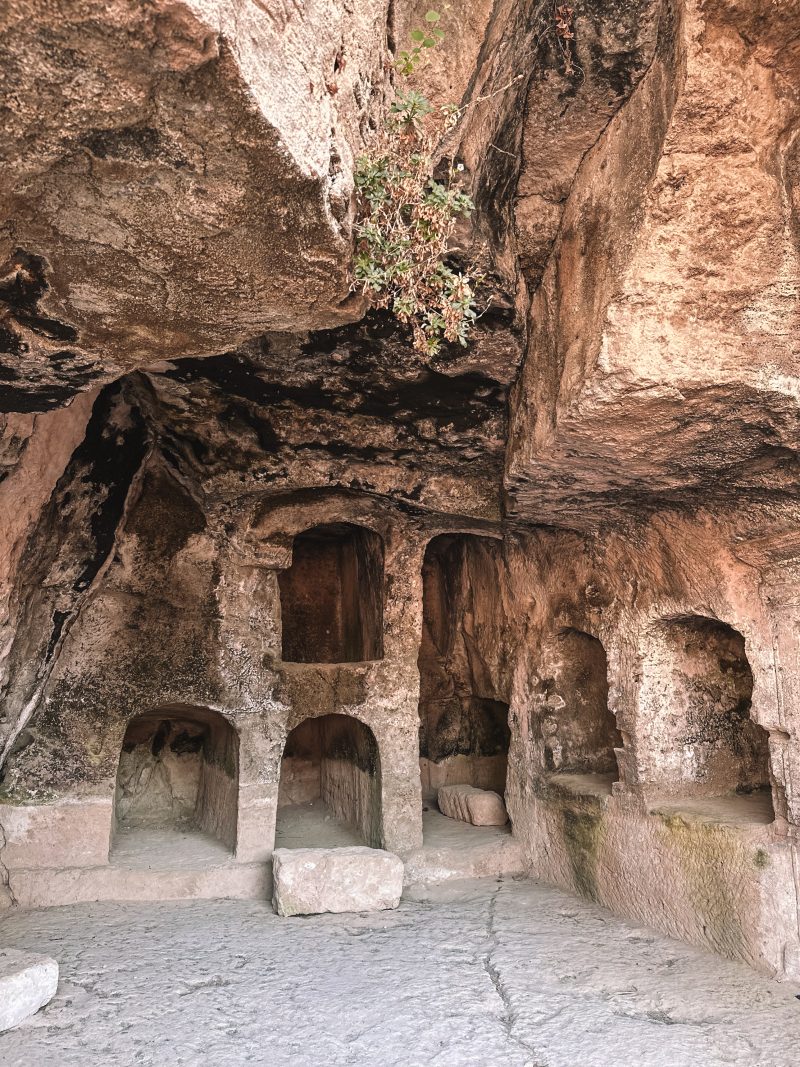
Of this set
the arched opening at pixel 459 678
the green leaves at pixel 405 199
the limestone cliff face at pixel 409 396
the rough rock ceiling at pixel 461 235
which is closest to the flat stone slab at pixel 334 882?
the limestone cliff face at pixel 409 396

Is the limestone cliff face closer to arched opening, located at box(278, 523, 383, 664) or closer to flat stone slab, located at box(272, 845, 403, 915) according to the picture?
flat stone slab, located at box(272, 845, 403, 915)

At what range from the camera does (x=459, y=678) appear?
943cm

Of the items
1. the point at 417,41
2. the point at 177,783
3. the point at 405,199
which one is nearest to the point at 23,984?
the point at 177,783

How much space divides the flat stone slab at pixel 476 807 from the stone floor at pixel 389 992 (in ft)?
5.34

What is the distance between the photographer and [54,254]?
2713 mm

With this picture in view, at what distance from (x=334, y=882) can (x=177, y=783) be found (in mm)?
3241

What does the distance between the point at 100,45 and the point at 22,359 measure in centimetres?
175

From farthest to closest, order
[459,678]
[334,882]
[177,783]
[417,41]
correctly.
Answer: [459,678]
[177,783]
[334,882]
[417,41]

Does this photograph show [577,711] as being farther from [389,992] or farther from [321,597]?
[321,597]

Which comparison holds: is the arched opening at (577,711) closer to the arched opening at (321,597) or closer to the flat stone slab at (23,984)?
the arched opening at (321,597)

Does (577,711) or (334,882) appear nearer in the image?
(334,882)

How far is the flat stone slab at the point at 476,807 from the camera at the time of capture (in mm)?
7992

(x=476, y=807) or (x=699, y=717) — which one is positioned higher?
(x=699, y=717)

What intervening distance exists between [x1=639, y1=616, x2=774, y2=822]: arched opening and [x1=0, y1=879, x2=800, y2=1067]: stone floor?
1213mm
